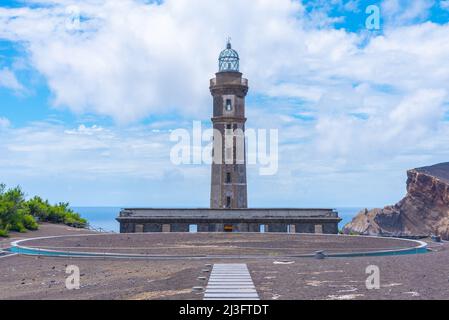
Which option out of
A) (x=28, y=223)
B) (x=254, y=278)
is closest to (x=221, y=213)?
(x=28, y=223)

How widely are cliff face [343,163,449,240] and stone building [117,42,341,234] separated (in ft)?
179

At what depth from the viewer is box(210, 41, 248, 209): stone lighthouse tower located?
153ft

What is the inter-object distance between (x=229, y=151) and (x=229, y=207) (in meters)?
5.11

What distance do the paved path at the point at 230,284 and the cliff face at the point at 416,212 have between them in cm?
8078

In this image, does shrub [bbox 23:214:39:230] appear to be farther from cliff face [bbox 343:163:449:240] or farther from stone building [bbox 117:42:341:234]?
A: cliff face [bbox 343:163:449:240]

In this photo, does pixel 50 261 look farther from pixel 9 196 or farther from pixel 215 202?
pixel 215 202

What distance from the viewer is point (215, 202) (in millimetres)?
46750

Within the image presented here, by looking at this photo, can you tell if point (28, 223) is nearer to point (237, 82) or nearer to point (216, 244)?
point (216, 244)

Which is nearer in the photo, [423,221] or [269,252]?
[269,252]

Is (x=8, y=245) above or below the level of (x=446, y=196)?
below

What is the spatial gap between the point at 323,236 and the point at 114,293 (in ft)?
66.0

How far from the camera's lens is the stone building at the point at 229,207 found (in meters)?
39.3
